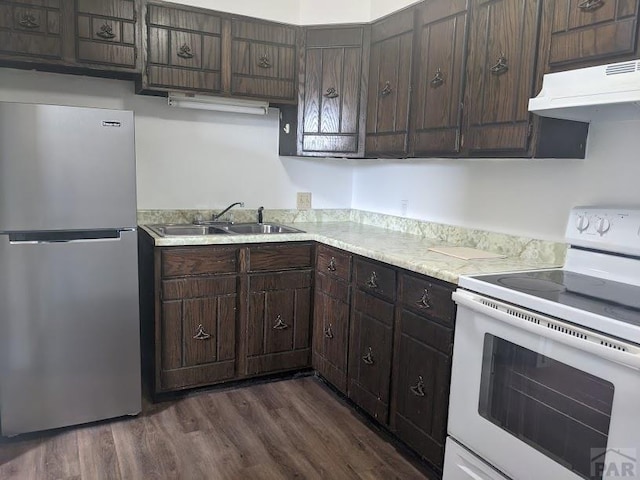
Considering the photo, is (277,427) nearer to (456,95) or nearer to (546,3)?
(456,95)

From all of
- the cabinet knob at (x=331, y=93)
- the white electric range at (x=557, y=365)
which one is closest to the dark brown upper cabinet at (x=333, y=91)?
the cabinet knob at (x=331, y=93)

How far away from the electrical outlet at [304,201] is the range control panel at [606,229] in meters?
1.91

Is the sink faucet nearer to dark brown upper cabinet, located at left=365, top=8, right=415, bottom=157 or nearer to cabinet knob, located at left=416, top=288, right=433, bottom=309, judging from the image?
dark brown upper cabinet, located at left=365, top=8, right=415, bottom=157

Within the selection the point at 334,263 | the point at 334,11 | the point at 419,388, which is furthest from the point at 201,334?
the point at 334,11

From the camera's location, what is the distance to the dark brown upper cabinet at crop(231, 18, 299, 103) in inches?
114

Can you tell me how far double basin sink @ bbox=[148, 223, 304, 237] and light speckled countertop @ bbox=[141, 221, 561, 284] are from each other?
12cm

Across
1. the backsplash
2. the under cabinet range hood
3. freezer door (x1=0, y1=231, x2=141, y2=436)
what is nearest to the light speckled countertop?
the backsplash

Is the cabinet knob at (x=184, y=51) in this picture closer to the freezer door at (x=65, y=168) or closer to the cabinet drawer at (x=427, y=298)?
the freezer door at (x=65, y=168)

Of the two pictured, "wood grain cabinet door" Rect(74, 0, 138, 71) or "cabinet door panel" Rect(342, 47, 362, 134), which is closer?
"wood grain cabinet door" Rect(74, 0, 138, 71)

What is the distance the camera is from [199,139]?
3.17m

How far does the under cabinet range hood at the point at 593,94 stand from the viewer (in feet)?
4.70

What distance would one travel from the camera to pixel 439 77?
237 cm

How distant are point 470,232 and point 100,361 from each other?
1990 millimetres

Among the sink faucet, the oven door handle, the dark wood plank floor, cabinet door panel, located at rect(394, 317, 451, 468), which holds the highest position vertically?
the sink faucet
